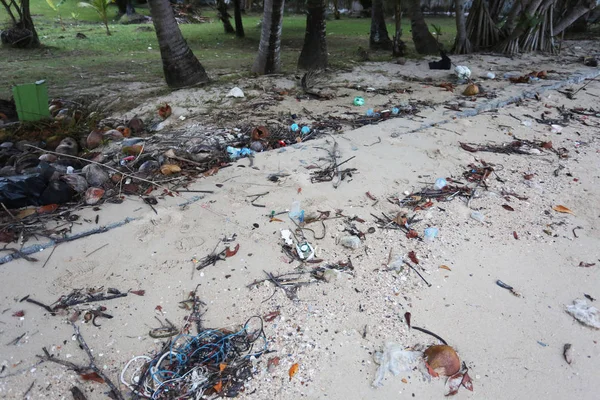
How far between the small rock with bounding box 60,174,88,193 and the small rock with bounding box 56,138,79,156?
0.99 metres

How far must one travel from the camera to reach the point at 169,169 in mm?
3662

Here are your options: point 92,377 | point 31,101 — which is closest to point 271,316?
point 92,377

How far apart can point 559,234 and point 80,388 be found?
134 inches

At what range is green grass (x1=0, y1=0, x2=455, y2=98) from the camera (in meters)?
Result: 7.04

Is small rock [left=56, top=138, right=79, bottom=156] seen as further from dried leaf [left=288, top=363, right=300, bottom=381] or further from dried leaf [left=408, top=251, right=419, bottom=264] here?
dried leaf [left=408, top=251, right=419, bottom=264]

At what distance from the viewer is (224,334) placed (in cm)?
219

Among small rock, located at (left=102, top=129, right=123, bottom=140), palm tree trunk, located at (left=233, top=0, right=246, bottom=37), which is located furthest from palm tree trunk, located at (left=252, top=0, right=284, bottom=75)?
palm tree trunk, located at (left=233, top=0, right=246, bottom=37)

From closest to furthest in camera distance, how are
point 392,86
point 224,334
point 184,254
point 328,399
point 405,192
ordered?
point 328,399 < point 224,334 < point 184,254 < point 405,192 < point 392,86

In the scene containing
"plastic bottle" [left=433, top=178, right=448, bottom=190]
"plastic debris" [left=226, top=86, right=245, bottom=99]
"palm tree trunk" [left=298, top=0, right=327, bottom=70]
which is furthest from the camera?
"palm tree trunk" [left=298, top=0, right=327, bottom=70]

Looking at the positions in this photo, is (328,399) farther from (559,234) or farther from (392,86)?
(392,86)

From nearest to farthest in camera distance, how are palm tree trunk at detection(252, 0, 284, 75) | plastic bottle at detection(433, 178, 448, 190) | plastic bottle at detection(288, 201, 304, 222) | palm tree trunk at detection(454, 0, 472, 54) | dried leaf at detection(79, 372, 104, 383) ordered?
dried leaf at detection(79, 372, 104, 383) < plastic bottle at detection(288, 201, 304, 222) < plastic bottle at detection(433, 178, 448, 190) < palm tree trunk at detection(252, 0, 284, 75) < palm tree trunk at detection(454, 0, 472, 54)

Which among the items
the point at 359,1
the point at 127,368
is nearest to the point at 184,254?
the point at 127,368

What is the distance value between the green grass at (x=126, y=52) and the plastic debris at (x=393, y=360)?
5739 mm

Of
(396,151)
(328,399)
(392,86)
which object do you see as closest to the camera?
(328,399)
